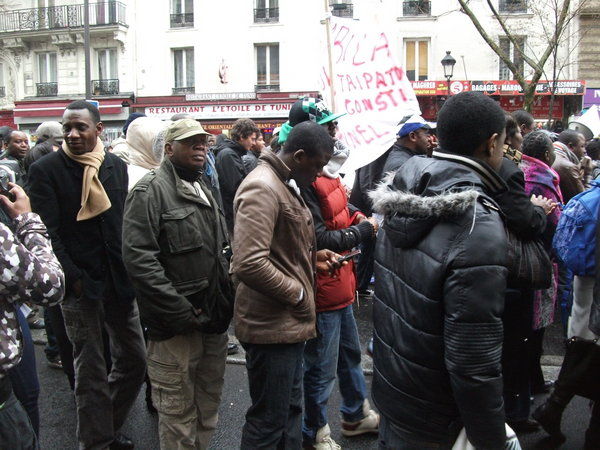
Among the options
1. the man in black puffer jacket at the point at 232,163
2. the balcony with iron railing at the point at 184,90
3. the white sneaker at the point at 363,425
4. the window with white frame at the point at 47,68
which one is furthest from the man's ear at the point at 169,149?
the window with white frame at the point at 47,68

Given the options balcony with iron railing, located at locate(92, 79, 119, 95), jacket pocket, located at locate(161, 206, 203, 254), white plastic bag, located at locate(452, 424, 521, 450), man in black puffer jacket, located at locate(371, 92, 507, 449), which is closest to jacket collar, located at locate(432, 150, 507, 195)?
man in black puffer jacket, located at locate(371, 92, 507, 449)

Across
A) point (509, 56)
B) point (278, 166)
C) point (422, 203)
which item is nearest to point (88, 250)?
point (278, 166)

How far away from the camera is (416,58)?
22.9 meters

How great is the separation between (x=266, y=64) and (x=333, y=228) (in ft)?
71.7

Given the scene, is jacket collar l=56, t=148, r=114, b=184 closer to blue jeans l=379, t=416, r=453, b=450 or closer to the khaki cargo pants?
the khaki cargo pants

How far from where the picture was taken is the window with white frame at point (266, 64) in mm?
24141

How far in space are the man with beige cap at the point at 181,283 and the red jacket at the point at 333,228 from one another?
21.6 inches

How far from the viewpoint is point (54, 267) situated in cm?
219

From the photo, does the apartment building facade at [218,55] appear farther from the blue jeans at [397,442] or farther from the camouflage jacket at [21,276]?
the camouflage jacket at [21,276]

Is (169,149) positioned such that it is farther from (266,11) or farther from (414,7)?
(266,11)

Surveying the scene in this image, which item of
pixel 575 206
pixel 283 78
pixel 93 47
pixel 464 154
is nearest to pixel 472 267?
pixel 464 154

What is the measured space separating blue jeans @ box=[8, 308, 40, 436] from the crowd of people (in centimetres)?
A: 1

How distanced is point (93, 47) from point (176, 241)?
2545cm

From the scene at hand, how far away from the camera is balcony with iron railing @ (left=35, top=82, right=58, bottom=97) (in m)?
26.1
